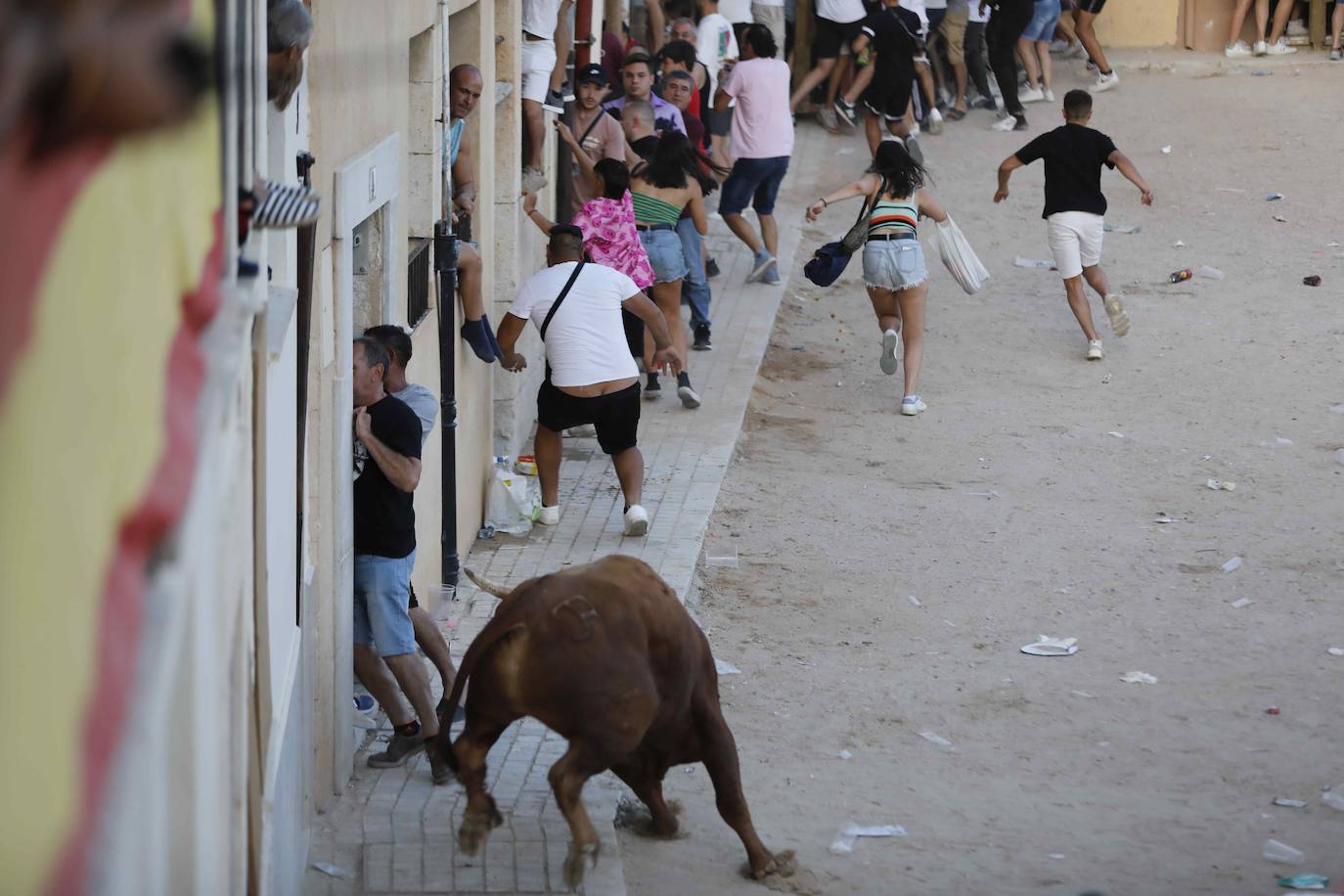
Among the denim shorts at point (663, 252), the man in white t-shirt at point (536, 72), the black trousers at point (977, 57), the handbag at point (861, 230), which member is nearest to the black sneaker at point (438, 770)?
the man in white t-shirt at point (536, 72)

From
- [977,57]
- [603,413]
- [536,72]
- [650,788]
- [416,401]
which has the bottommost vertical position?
[650,788]

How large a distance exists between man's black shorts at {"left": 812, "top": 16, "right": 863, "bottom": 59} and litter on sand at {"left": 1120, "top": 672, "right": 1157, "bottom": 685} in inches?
494

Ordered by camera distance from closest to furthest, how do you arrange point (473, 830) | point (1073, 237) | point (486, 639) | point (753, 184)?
1. point (473, 830)
2. point (486, 639)
3. point (1073, 237)
4. point (753, 184)

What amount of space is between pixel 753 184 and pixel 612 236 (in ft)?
14.5

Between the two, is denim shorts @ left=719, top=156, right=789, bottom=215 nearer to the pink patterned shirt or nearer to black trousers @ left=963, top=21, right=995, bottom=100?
the pink patterned shirt

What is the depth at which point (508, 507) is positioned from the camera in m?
10.1

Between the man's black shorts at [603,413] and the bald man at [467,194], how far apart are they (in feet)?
1.61

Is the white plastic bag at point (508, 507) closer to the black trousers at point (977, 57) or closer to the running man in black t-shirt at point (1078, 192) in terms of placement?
the running man in black t-shirt at point (1078, 192)

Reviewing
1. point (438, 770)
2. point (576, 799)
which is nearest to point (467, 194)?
point (438, 770)

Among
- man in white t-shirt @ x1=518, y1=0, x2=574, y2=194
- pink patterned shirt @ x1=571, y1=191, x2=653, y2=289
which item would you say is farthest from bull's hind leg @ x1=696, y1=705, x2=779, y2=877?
man in white t-shirt @ x1=518, y1=0, x2=574, y2=194

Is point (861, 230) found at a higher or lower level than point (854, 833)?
higher

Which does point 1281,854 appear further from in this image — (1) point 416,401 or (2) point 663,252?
(2) point 663,252

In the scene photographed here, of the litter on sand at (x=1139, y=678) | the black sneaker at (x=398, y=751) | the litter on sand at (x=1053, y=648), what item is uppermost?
the black sneaker at (x=398, y=751)

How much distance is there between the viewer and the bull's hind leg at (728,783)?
19.9 ft
